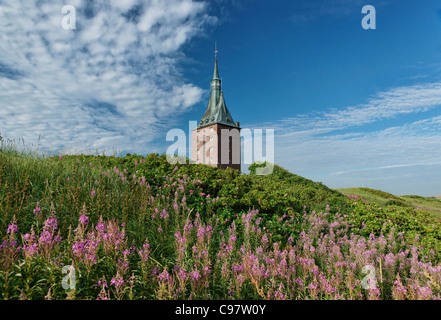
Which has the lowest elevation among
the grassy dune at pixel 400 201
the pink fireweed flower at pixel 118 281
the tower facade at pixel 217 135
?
the pink fireweed flower at pixel 118 281

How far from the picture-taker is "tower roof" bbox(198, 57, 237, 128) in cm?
3553

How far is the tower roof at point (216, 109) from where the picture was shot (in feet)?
117

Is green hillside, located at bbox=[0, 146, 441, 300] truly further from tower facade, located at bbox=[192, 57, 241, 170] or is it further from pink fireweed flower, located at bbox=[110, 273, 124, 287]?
tower facade, located at bbox=[192, 57, 241, 170]

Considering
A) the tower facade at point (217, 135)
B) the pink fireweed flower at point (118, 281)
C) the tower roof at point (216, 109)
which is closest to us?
the pink fireweed flower at point (118, 281)

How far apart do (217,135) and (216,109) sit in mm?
4641

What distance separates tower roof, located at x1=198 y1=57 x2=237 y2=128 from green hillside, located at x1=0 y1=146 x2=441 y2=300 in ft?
88.6

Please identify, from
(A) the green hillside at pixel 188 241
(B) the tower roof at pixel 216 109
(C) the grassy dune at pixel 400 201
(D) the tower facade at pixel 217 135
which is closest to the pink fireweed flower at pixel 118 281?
(A) the green hillside at pixel 188 241

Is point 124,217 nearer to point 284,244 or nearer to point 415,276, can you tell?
point 284,244

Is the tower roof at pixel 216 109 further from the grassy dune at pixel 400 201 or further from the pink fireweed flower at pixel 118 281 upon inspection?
the pink fireweed flower at pixel 118 281

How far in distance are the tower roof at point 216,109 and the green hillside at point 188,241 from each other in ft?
88.6

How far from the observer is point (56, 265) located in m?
2.46

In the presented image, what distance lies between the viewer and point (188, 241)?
3.61 metres
